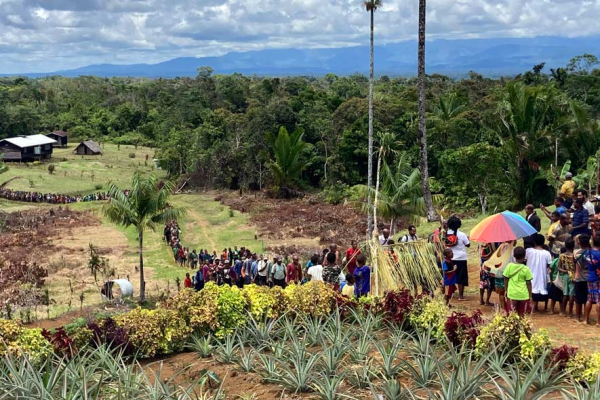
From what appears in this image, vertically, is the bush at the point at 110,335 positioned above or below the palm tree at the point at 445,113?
below

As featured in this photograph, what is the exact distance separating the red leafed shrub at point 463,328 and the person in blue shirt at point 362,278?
2.06m

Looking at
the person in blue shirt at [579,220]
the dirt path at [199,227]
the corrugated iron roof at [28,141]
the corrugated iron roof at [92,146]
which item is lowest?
the dirt path at [199,227]

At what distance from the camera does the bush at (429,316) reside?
704cm

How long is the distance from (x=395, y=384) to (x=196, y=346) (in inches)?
113

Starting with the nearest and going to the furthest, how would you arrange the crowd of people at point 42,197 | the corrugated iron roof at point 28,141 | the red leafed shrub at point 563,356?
the red leafed shrub at point 563,356 → the crowd of people at point 42,197 → the corrugated iron roof at point 28,141

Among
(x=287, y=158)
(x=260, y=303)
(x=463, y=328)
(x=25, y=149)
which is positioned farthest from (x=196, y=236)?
(x=25, y=149)

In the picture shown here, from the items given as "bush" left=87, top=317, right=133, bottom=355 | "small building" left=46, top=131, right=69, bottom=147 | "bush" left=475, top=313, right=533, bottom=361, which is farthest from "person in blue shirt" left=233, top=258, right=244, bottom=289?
"small building" left=46, top=131, right=69, bottom=147

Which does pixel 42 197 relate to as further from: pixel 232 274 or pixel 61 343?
pixel 61 343

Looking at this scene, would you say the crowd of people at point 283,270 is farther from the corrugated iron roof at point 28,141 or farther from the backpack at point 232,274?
the corrugated iron roof at point 28,141

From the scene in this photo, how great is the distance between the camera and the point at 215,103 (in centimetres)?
6272

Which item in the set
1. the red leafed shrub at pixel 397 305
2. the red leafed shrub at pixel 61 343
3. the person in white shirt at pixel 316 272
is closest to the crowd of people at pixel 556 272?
the red leafed shrub at pixel 397 305

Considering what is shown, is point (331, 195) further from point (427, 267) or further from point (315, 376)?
point (315, 376)

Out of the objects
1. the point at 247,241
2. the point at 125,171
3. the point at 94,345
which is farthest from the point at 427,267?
the point at 125,171

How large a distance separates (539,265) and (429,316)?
Answer: 1.99 metres
